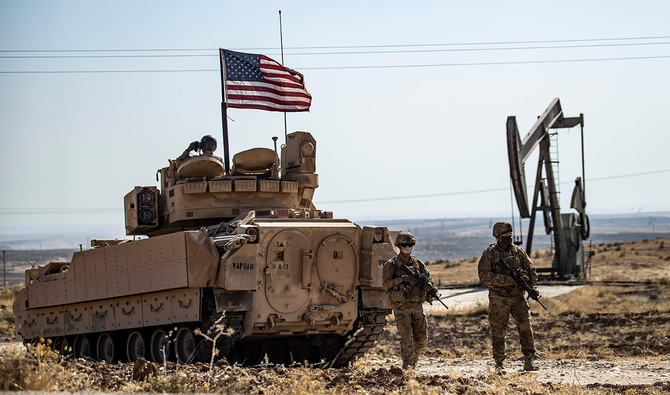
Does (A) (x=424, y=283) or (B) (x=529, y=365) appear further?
(B) (x=529, y=365)

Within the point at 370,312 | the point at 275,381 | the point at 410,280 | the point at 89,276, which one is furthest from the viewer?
the point at 89,276

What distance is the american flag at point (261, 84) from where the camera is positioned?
16.0 meters

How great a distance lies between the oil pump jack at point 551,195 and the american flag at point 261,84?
13426 millimetres

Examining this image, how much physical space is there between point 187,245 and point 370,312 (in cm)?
306

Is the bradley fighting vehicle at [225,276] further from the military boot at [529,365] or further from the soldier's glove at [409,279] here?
the military boot at [529,365]

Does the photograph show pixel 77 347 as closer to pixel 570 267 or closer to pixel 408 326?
pixel 408 326

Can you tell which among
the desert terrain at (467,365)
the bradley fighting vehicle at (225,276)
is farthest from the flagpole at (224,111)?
the desert terrain at (467,365)

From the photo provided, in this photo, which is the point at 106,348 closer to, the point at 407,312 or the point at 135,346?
the point at 135,346

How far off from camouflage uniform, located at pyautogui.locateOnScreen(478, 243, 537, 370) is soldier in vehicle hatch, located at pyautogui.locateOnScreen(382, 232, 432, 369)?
3.11 feet

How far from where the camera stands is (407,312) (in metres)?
10.1

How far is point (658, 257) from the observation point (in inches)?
1839

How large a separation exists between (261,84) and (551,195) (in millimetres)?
17720

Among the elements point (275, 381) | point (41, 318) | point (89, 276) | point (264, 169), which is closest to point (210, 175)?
point (264, 169)

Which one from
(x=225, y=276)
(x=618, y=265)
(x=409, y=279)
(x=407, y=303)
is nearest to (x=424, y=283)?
(x=409, y=279)
